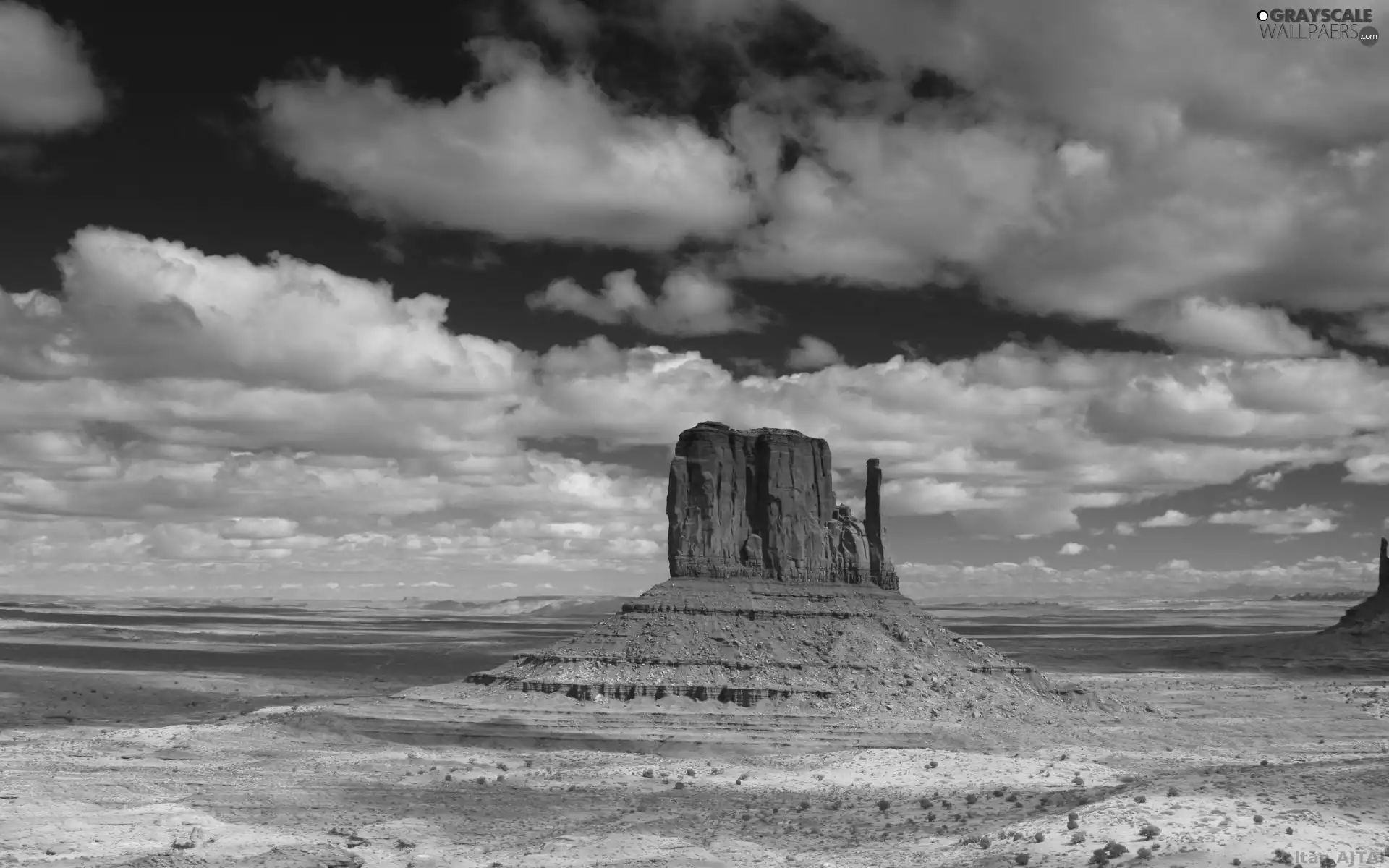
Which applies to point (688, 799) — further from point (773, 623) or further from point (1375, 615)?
point (1375, 615)

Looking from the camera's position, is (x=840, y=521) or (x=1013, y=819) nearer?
(x=1013, y=819)

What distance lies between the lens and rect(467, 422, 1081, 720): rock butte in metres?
69.1

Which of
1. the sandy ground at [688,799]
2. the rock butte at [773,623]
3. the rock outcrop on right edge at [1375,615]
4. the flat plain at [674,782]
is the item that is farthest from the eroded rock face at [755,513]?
the rock outcrop on right edge at [1375,615]

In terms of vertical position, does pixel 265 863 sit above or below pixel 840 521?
below

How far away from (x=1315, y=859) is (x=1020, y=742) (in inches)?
1358

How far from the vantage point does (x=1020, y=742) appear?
62.7 m

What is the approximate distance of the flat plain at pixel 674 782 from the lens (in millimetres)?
35000

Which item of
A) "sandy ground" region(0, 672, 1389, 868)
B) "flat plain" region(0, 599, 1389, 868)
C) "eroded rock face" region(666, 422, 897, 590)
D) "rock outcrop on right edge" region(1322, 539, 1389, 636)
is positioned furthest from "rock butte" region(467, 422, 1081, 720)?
"rock outcrop on right edge" region(1322, 539, 1389, 636)

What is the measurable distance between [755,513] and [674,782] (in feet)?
91.9

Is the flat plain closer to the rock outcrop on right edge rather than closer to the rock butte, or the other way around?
the rock butte

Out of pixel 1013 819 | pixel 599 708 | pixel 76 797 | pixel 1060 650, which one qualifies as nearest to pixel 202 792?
pixel 76 797

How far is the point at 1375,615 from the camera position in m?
148

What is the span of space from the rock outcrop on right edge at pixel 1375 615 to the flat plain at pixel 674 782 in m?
51.0

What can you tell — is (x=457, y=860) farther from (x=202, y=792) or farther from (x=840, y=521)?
(x=840, y=521)
